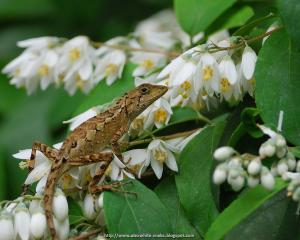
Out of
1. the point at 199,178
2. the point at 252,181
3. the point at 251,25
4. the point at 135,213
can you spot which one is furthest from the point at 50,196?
the point at 251,25

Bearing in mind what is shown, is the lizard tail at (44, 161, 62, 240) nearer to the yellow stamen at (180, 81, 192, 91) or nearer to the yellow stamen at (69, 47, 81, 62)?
the yellow stamen at (180, 81, 192, 91)

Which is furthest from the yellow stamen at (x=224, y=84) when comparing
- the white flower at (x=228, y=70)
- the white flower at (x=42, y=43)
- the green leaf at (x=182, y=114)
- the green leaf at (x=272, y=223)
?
the white flower at (x=42, y=43)

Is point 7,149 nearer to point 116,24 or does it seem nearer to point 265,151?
point 116,24

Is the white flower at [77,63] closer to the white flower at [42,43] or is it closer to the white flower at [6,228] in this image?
the white flower at [42,43]

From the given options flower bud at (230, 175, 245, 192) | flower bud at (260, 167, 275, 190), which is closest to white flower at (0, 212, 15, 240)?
flower bud at (230, 175, 245, 192)

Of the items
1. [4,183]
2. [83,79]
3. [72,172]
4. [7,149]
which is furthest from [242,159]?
[7,149]
